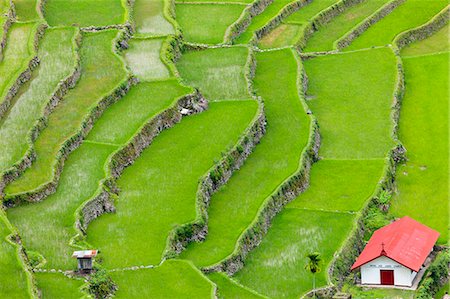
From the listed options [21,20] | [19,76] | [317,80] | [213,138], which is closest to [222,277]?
[213,138]

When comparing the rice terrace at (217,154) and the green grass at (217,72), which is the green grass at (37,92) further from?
the green grass at (217,72)

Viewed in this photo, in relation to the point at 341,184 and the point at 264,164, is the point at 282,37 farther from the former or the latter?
the point at 341,184

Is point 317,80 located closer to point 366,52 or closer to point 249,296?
point 366,52

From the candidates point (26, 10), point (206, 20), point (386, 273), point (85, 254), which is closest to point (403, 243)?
point (386, 273)

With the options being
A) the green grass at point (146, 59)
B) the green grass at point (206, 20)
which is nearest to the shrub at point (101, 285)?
the green grass at point (146, 59)

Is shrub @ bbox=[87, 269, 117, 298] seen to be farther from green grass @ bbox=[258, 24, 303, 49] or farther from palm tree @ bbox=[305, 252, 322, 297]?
green grass @ bbox=[258, 24, 303, 49]

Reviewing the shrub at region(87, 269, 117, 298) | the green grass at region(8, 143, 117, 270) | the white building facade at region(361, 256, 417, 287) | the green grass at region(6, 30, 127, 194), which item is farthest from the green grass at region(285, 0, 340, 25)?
the shrub at region(87, 269, 117, 298)
